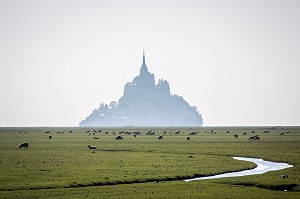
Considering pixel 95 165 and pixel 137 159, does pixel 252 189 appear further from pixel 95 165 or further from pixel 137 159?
pixel 137 159

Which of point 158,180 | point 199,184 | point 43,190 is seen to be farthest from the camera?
point 158,180

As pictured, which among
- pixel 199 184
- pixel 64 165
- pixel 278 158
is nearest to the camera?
pixel 199 184

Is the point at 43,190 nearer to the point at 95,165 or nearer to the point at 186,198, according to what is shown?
the point at 186,198

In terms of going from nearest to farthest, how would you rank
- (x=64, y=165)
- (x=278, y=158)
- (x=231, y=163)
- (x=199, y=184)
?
1. (x=199, y=184)
2. (x=64, y=165)
3. (x=231, y=163)
4. (x=278, y=158)

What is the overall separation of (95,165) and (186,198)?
21245 mm

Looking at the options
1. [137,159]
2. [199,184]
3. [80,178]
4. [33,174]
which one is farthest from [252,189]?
[137,159]

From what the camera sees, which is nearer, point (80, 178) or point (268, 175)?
point (80, 178)

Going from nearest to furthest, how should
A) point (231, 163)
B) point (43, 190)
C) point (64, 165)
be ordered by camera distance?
point (43, 190)
point (64, 165)
point (231, 163)

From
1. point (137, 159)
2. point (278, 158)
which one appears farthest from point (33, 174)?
point (278, 158)

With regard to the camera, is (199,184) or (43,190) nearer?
(43,190)

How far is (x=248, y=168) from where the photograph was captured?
55.9 meters

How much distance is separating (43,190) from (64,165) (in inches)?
624

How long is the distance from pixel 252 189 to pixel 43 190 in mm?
16728

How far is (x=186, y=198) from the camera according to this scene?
115 ft
